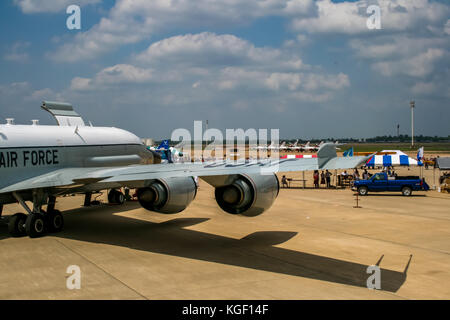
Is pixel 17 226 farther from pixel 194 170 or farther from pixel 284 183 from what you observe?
pixel 284 183

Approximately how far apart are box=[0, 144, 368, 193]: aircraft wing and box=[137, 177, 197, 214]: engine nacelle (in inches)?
20.7

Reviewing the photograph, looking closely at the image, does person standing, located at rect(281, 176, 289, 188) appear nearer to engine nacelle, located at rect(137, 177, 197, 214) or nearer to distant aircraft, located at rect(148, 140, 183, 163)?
distant aircraft, located at rect(148, 140, 183, 163)

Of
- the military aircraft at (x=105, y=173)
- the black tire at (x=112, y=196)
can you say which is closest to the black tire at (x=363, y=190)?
the military aircraft at (x=105, y=173)

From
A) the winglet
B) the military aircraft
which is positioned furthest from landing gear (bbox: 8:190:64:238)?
the winglet

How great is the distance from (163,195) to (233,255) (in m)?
2.77

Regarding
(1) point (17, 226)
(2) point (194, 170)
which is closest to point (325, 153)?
(2) point (194, 170)

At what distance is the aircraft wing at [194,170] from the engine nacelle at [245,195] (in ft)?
1.13

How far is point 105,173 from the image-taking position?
13.4 metres

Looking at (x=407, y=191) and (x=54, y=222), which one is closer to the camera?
(x=54, y=222)

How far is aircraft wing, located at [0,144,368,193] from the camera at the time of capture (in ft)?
37.3

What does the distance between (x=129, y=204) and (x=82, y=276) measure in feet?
45.1

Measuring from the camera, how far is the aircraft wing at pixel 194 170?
37.3 ft
